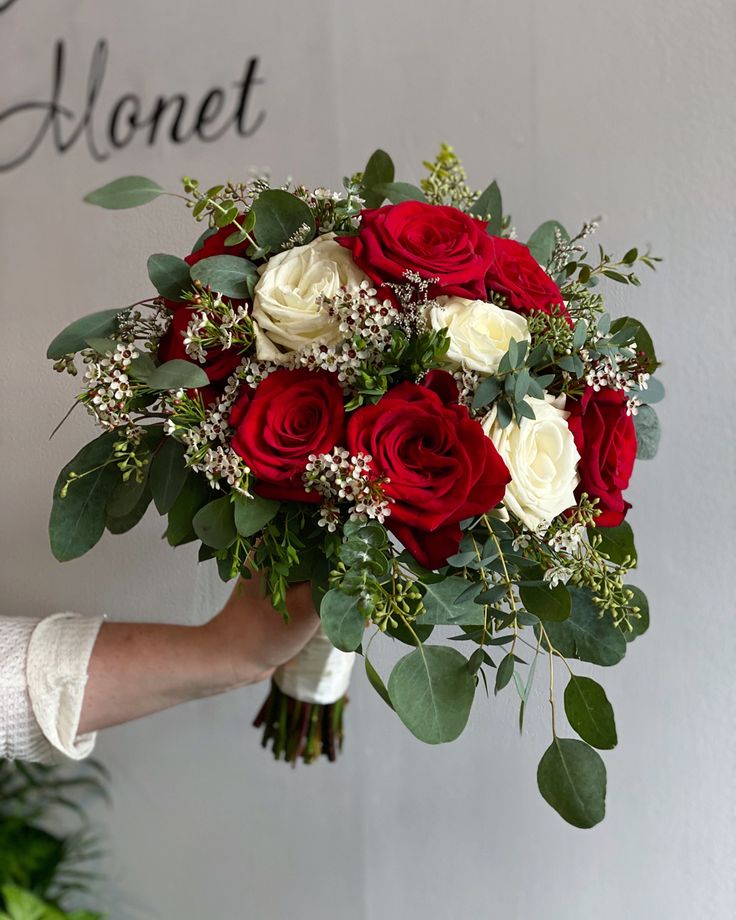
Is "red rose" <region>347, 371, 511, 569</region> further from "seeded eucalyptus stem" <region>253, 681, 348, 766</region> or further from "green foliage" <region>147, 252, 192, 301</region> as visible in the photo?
"seeded eucalyptus stem" <region>253, 681, 348, 766</region>

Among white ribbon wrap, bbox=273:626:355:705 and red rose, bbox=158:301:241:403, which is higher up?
red rose, bbox=158:301:241:403

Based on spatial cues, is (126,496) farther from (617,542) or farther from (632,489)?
(632,489)

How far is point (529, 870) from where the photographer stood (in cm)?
123

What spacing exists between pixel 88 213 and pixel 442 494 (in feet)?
3.30

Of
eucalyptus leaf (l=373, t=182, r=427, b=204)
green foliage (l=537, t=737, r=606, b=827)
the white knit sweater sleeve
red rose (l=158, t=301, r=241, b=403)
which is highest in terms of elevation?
eucalyptus leaf (l=373, t=182, r=427, b=204)

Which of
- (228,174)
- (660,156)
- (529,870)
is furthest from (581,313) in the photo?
(529,870)

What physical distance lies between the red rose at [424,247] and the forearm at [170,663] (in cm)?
48

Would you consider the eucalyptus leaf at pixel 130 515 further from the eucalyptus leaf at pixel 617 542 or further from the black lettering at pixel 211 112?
the black lettering at pixel 211 112

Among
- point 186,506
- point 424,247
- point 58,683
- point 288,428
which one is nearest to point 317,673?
point 58,683

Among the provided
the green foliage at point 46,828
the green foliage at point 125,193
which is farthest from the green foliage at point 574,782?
the green foliage at point 46,828

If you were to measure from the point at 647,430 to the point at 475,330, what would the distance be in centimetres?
30

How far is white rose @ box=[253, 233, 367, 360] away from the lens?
0.69 m

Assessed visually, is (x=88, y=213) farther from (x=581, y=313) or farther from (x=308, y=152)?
(x=581, y=313)

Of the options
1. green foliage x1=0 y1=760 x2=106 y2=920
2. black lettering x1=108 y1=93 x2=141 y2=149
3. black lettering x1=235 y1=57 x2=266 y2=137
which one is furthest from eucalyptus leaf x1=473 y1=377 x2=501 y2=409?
green foliage x1=0 y1=760 x2=106 y2=920
